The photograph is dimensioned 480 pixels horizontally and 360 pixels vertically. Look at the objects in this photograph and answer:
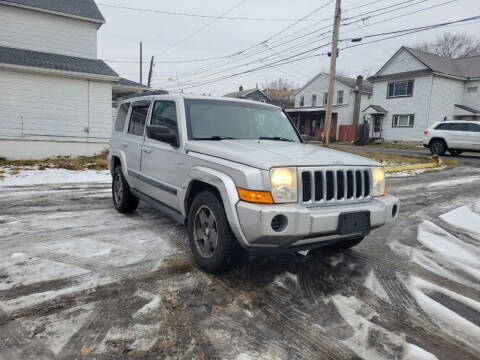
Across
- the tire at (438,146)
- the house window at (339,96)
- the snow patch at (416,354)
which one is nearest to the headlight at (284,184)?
the snow patch at (416,354)

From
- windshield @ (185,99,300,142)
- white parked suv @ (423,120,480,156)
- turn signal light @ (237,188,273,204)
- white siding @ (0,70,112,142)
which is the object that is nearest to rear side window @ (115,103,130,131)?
windshield @ (185,99,300,142)

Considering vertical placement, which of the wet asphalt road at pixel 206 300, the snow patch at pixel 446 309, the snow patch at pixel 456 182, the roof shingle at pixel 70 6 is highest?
the roof shingle at pixel 70 6

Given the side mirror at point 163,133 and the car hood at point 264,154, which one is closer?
the car hood at point 264,154

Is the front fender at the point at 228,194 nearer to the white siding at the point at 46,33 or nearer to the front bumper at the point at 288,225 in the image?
the front bumper at the point at 288,225

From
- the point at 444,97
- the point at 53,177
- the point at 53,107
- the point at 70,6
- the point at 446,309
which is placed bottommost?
the point at 53,177

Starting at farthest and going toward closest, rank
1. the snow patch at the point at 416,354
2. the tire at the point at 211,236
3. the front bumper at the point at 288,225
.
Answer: the tire at the point at 211,236
the front bumper at the point at 288,225
the snow patch at the point at 416,354

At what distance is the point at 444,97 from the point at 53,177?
31224mm

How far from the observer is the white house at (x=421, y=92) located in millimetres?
29250

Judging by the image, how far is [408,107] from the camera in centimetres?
3078

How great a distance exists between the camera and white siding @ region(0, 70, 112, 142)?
1373cm

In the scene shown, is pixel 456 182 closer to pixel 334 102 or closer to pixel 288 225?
pixel 288 225

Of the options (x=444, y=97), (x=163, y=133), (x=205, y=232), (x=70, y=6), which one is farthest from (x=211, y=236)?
(x=444, y=97)

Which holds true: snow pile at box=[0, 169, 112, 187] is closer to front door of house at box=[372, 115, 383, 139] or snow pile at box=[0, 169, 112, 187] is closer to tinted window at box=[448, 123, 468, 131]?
tinted window at box=[448, 123, 468, 131]

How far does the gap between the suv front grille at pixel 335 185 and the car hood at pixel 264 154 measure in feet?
0.24
